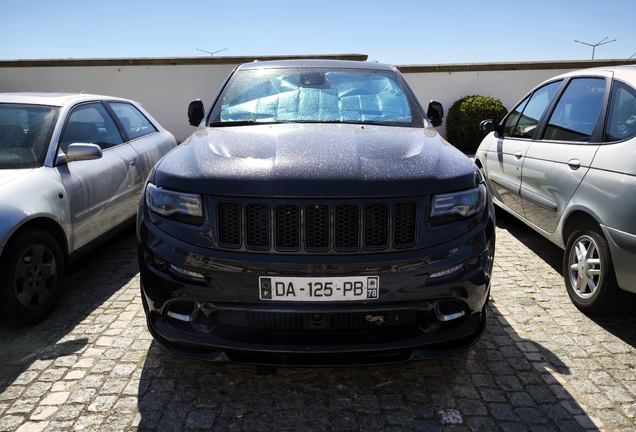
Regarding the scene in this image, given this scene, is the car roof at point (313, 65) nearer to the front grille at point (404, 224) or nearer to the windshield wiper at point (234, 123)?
the windshield wiper at point (234, 123)

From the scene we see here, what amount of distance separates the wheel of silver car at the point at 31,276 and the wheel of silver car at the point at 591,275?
3.99m

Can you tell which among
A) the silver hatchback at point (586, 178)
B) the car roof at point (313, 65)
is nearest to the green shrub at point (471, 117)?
the silver hatchback at point (586, 178)

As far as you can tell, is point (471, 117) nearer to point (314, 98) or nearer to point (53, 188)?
point (314, 98)

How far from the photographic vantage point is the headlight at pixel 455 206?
245 cm

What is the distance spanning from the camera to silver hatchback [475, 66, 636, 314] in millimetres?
3256

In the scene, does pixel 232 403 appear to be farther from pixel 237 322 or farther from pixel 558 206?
pixel 558 206

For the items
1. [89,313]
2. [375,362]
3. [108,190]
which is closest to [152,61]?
[108,190]

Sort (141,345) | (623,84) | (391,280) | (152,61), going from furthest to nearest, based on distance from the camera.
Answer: (152,61) → (623,84) → (141,345) → (391,280)

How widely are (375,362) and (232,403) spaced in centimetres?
83

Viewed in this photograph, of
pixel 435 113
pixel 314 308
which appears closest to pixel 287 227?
pixel 314 308

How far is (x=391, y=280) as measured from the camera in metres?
2.35

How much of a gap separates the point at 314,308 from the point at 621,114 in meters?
2.79

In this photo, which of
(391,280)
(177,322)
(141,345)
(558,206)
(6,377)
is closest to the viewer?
(391,280)

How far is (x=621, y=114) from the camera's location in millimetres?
3539
